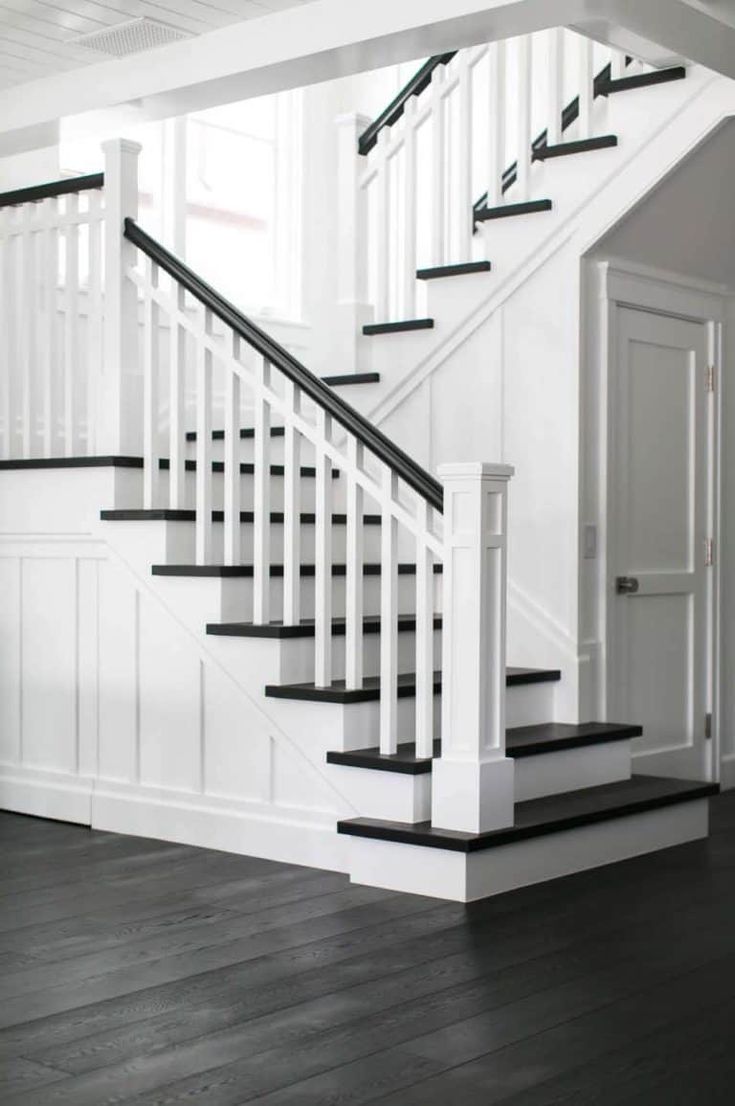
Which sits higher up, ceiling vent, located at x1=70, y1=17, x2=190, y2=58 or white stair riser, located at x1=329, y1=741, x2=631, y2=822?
ceiling vent, located at x1=70, y1=17, x2=190, y2=58

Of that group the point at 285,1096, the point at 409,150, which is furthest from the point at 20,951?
the point at 409,150

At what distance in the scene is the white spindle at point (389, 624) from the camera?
14.1 ft

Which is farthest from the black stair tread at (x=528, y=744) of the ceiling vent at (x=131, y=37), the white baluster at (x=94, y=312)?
→ the ceiling vent at (x=131, y=37)

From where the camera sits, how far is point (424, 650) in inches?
166

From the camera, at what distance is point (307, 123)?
7.74 metres

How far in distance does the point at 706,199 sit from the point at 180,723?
2.72 m

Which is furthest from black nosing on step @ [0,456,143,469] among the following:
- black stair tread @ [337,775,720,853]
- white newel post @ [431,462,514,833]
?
black stair tread @ [337,775,720,853]

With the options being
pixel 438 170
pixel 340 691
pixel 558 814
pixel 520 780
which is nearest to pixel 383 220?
pixel 438 170

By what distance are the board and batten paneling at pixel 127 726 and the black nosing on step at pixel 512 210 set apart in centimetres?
193

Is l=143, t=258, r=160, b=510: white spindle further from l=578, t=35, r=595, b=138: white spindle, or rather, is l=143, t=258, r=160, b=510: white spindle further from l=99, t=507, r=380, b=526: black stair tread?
l=578, t=35, r=595, b=138: white spindle

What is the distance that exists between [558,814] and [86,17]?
9.15 ft

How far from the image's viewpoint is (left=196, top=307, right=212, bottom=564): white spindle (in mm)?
4832

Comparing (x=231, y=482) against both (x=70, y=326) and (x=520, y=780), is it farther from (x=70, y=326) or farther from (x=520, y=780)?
(x=520, y=780)

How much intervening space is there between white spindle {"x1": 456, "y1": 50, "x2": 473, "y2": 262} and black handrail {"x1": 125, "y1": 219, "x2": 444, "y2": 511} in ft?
4.27
